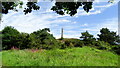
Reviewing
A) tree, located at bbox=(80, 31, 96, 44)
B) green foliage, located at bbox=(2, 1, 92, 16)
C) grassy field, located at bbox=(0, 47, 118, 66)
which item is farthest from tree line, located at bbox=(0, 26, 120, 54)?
green foliage, located at bbox=(2, 1, 92, 16)

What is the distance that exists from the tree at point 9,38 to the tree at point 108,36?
15204 millimetres

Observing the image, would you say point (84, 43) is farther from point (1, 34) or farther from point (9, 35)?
point (1, 34)

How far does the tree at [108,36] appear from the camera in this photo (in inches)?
1222

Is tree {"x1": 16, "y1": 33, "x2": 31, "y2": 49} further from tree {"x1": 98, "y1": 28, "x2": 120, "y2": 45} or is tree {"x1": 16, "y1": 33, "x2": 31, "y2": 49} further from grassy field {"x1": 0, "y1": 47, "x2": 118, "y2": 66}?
tree {"x1": 98, "y1": 28, "x2": 120, "y2": 45}

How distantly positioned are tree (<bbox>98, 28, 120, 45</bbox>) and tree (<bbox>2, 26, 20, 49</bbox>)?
15.2 metres

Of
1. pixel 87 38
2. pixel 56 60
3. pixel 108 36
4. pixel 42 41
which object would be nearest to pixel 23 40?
pixel 42 41

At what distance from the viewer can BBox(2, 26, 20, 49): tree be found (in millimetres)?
25413

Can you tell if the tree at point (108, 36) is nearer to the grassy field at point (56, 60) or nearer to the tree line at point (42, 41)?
the tree line at point (42, 41)

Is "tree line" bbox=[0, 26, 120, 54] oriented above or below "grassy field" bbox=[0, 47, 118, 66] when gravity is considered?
below

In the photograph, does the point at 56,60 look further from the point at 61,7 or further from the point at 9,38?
the point at 9,38

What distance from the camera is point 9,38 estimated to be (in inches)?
1066

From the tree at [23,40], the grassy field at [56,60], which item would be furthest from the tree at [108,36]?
the grassy field at [56,60]

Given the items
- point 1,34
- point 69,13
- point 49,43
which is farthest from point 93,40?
point 69,13

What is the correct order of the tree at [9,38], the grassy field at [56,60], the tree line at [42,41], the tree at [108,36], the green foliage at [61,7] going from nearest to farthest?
1. the green foliage at [61,7]
2. the grassy field at [56,60]
3. the tree line at [42,41]
4. the tree at [9,38]
5. the tree at [108,36]
